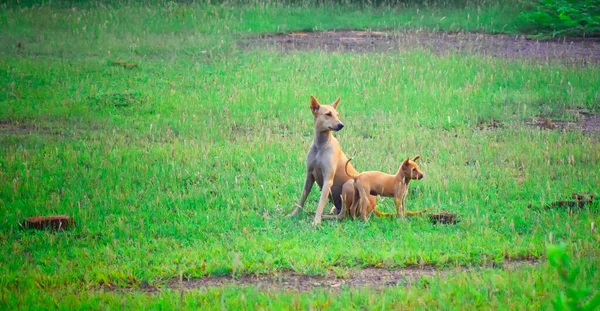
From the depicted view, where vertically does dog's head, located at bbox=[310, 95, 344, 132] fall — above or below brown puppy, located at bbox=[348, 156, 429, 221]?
above

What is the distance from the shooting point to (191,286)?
6.78 meters

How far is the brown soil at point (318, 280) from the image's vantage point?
6754 mm

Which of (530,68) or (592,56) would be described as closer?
(530,68)

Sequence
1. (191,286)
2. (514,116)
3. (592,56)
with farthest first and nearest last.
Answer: (592,56)
(514,116)
(191,286)

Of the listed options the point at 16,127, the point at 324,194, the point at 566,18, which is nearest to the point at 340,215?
the point at 324,194

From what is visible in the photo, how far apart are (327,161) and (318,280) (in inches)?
75.5

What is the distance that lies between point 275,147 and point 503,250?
4.59m

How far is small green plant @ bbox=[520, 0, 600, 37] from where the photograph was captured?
64.1 ft

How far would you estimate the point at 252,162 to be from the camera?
10672 mm

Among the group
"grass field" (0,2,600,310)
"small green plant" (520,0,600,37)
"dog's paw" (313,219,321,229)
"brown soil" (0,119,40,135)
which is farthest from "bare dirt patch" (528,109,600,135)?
"brown soil" (0,119,40,135)

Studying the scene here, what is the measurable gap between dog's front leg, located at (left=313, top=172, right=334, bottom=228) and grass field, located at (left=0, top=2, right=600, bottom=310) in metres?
0.13

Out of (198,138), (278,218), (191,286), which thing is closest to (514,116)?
(198,138)

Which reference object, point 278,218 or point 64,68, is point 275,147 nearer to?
point 278,218

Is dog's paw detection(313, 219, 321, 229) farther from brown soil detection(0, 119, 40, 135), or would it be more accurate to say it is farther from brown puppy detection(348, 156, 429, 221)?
brown soil detection(0, 119, 40, 135)
